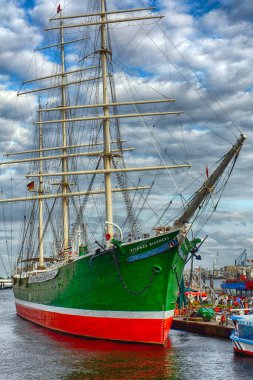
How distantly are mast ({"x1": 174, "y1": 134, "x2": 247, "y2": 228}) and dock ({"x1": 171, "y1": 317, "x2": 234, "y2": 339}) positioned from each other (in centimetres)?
960

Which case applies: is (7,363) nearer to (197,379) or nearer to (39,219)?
(197,379)

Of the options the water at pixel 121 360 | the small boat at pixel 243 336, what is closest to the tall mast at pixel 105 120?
the water at pixel 121 360

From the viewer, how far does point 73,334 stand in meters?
39.8

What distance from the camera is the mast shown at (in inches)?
1226

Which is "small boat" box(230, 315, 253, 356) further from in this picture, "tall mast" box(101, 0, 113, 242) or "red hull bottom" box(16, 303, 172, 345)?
"tall mast" box(101, 0, 113, 242)

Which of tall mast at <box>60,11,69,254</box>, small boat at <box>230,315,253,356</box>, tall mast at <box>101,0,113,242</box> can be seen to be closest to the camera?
small boat at <box>230,315,253,356</box>

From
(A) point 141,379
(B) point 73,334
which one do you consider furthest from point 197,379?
(B) point 73,334

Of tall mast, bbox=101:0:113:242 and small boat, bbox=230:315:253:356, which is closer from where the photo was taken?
small boat, bbox=230:315:253:356

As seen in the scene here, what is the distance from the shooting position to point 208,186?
32781 millimetres

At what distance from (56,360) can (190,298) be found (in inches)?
1046

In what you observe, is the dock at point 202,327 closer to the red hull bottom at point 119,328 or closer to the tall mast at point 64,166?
the red hull bottom at point 119,328

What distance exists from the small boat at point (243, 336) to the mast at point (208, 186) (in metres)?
6.42

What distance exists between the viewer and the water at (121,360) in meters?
27.0

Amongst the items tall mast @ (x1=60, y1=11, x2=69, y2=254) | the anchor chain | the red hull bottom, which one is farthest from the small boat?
tall mast @ (x1=60, y1=11, x2=69, y2=254)
